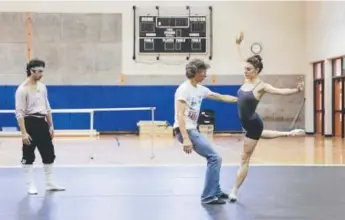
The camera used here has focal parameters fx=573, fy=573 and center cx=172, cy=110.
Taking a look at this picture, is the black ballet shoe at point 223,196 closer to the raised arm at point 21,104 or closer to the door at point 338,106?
the raised arm at point 21,104

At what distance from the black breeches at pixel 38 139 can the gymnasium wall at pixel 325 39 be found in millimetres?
15418

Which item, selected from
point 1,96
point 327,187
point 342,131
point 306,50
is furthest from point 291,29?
point 327,187

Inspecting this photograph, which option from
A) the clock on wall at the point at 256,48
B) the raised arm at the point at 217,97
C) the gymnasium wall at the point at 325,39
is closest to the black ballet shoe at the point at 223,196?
the raised arm at the point at 217,97

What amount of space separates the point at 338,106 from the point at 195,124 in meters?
16.5

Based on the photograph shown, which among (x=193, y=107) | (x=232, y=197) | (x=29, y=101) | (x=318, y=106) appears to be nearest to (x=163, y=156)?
(x=29, y=101)

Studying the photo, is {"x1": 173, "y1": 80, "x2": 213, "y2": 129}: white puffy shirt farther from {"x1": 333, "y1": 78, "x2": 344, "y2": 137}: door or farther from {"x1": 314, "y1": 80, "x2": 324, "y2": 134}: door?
{"x1": 314, "y1": 80, "x2": 324, "y2": 134}: door

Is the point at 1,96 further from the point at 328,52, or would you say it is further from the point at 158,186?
the point at 158,186

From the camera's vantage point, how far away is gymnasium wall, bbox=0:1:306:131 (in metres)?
24.0

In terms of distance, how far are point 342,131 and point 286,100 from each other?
3.59 metres

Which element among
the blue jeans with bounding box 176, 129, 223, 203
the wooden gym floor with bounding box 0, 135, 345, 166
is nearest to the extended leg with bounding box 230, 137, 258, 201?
the blue jeans with bounding box 176, 129, 223, 203

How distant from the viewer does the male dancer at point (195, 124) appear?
269 inches

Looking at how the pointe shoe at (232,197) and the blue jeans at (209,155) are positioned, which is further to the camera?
the pointe shoe at (232,197)

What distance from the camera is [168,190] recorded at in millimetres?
8086

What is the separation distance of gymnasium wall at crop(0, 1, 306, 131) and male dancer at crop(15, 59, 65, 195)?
53.0 feet
